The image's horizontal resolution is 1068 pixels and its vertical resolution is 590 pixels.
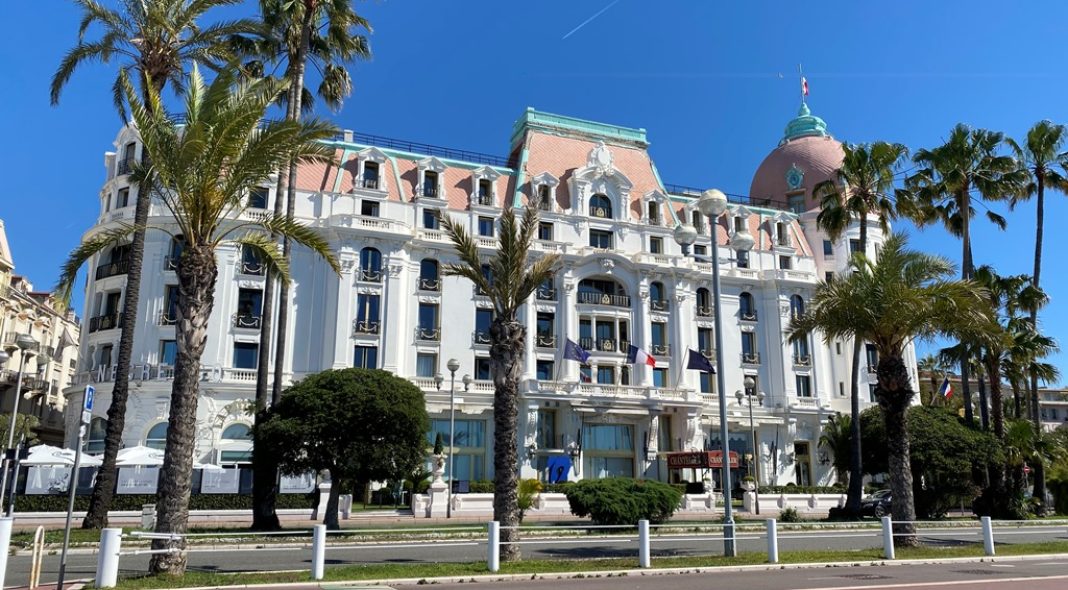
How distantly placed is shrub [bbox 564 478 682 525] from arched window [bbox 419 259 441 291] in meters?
25.7

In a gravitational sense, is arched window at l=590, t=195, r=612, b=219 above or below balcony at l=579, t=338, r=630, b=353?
above

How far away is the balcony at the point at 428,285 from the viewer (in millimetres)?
46406

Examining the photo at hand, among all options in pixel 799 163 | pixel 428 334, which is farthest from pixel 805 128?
pixel 428 334

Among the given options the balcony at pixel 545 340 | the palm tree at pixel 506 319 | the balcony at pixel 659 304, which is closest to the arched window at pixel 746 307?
the balcony at pixel 659 304

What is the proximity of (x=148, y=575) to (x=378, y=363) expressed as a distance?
30.1 m

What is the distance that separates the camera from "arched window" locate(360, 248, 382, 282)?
44.5 metres

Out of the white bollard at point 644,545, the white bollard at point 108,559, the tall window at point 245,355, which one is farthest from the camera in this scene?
the tall window at point 245,355

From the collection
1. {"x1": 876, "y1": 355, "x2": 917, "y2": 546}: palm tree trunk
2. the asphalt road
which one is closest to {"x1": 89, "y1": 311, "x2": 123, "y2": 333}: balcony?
the asphalt road

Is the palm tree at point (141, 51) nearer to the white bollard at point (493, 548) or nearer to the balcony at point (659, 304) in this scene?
the white bollard at point (493, 548)

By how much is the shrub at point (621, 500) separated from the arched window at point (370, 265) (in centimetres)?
2525

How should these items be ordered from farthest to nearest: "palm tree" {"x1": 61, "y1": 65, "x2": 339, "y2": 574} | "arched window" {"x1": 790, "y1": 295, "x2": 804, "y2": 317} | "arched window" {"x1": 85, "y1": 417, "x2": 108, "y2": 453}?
"arched window" {"x1": 790, "y1": 295, "x2": 804, "y2": 317}, "arched window" {"x1": 85, "y1": 417, "x2": 108, "y2": 453}, "palm tree" {"x1": 61, "y1": 65, "x2": 339, "y2": 574}

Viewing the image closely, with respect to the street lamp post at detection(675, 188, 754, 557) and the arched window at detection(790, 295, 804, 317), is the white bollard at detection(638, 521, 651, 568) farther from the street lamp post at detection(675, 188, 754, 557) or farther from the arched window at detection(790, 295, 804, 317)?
the arched window at detection(790, 295, 804, 317)

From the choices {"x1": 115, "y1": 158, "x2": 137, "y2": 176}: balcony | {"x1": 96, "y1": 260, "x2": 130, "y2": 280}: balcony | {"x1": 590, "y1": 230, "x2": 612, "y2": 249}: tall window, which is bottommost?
{"x1": 96, "y1": 260, "x2": 130, "y2": 280}: balcony

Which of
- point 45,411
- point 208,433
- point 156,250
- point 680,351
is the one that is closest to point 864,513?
point 680,351
